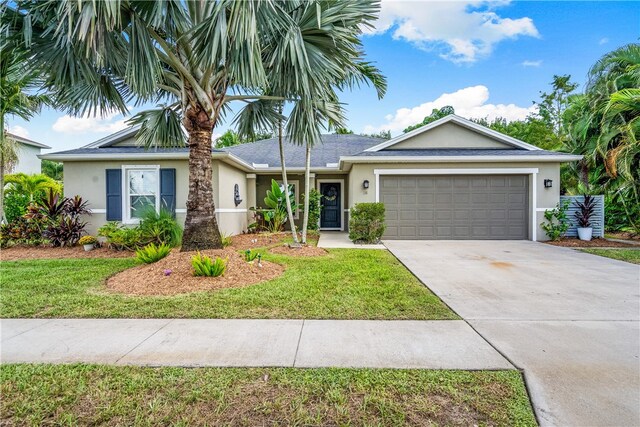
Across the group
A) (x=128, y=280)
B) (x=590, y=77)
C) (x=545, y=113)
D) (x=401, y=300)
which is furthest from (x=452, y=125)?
(x=545, y=113)

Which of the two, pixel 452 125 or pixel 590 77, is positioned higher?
pixel 590 77

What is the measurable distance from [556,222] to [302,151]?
11.0 meters

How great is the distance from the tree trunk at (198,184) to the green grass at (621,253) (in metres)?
9.85

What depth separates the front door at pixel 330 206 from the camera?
47.7ft

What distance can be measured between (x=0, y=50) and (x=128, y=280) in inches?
178

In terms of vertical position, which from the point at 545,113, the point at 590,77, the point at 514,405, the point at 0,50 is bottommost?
the point at 514,405

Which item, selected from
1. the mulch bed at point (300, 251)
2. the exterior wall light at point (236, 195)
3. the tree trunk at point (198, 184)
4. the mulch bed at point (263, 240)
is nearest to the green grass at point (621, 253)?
the mulch bed at point (300, 251)

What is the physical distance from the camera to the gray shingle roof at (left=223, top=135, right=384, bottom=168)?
1402 cm

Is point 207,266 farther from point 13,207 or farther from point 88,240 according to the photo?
point 13,207

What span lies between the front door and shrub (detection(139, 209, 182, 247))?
738cm

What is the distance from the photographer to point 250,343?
3.05 m

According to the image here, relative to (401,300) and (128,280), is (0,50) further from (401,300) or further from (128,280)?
(401,300)

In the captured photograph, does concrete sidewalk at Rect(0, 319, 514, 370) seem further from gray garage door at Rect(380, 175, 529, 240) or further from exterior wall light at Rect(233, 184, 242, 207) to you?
exterior wall light at Rect(233, 184, 242, 207)

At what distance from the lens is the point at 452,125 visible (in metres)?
11.7
